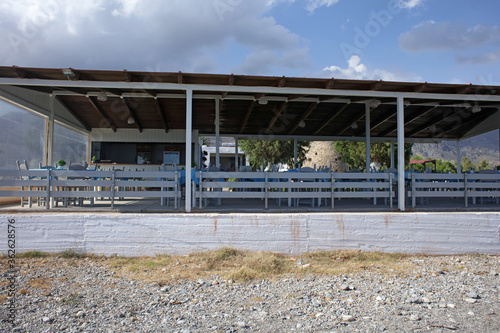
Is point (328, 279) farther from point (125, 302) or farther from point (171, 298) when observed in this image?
point (125, 302)

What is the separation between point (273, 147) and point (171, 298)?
809 inches

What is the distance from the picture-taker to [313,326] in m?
3.46

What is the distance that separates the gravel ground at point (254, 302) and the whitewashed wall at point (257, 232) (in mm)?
466

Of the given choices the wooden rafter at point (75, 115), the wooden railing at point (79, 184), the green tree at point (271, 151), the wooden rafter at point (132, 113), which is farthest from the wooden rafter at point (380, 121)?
the green tree at point (271, 151)

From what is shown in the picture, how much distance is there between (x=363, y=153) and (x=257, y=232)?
69.7 feet

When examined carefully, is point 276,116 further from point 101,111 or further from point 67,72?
point 67,72

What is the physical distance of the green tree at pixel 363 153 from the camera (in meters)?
23.0

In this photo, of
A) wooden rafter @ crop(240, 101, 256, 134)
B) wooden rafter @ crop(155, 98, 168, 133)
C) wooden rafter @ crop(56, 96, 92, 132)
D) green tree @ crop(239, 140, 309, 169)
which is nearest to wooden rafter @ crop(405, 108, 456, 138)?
wooden rafter @ crop(240, 101, 256, 134)

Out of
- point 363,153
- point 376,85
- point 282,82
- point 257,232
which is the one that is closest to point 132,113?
point 282,82

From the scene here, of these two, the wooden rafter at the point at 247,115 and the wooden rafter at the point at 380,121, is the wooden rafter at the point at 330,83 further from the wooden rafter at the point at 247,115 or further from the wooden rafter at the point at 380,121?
the wooden rafter at the point at 380,121

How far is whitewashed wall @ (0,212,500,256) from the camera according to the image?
5711 mm

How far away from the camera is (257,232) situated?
588 centimetres

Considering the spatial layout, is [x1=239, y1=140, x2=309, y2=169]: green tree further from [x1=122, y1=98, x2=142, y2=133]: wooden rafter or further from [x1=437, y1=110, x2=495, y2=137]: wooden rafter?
Result: [x1=122, y1=98, x2=142, y2=133]: wooden rafter

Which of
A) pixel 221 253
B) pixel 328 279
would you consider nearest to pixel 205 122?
pixel 221 253
